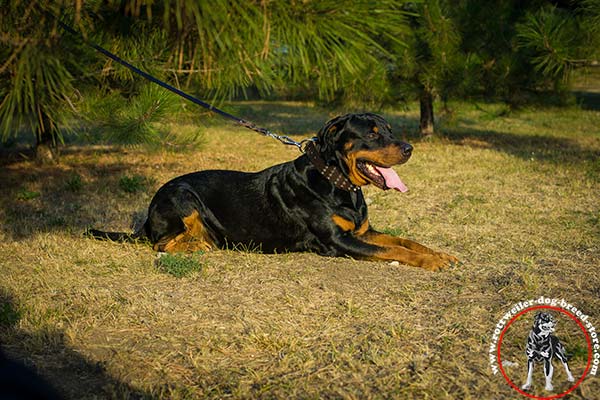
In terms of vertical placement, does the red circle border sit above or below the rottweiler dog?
below

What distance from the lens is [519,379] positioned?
238 cm

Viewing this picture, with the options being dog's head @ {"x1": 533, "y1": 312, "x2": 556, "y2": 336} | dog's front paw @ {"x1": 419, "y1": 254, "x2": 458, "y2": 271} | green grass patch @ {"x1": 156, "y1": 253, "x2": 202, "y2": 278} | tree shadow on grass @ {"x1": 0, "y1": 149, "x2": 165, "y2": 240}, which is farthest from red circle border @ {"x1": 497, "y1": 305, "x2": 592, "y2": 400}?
tree shadow on grass @ {"x1": 0, "y1": 149, "x2": 165, "y2": 240}

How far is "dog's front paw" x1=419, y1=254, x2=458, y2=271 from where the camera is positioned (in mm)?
3803

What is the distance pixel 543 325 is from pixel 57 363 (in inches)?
92.0

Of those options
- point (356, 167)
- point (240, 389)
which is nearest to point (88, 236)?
point (356, 167)

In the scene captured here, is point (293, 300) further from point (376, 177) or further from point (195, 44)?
point (195, 44)

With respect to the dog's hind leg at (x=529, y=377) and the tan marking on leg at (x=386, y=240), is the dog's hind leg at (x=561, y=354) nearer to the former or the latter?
the dog's hind leg at (x=529, y=377)

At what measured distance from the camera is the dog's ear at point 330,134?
4047 millimetres

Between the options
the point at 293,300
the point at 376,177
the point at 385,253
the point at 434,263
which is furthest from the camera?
the point at 376,177

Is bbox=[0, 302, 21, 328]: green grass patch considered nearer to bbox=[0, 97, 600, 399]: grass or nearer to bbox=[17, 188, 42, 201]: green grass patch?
bbox=[0, 97, 600, 399]: grass

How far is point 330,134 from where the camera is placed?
408 cm

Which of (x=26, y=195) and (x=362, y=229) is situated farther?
(x=26, y=195)

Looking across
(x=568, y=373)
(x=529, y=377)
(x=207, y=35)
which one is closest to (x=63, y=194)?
(x=207, y=35)

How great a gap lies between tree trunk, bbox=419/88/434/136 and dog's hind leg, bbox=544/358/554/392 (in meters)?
9.11
